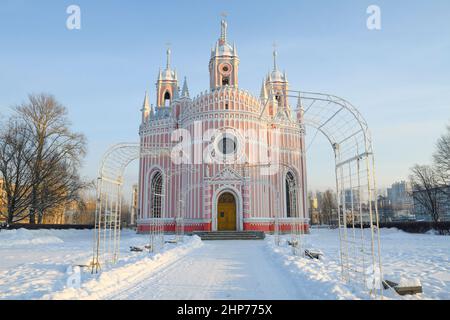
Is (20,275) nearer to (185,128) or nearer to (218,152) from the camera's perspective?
(218,152)

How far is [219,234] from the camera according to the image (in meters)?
24.2

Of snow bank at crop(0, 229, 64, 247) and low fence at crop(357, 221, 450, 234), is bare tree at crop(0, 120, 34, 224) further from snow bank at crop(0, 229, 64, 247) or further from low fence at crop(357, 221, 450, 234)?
low fence at crop(357, 221, 450, 234)

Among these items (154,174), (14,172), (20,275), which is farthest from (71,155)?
(20,275)

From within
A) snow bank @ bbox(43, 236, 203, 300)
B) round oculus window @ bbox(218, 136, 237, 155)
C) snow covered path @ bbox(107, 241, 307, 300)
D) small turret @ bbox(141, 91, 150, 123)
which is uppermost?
small turret @ bbox(141, 91, 150, 123)

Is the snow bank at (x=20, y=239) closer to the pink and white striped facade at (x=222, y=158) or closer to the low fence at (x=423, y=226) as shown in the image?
the pink and white striped facade at (x=222, y=158)

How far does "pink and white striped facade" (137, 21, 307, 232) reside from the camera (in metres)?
26.8

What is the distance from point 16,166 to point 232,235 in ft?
60.7

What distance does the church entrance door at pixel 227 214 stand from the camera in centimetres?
2706

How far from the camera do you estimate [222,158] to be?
2730cm

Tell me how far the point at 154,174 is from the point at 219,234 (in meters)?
11.4

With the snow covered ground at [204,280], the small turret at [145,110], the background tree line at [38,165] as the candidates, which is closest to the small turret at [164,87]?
the small turret at [145,110]

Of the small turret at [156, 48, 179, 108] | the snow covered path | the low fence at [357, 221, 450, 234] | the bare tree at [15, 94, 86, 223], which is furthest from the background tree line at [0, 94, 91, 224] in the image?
the low fence at [357, 221, 450, 234]

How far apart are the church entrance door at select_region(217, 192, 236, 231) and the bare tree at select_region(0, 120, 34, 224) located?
52.7 ft

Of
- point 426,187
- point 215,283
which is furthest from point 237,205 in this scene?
point 426,187
